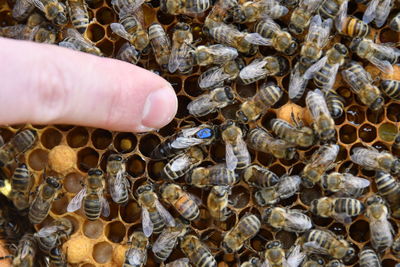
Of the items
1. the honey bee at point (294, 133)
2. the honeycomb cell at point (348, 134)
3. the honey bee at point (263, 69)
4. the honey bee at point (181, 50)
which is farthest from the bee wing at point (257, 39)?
the honeycomb cell at point (348, 134)

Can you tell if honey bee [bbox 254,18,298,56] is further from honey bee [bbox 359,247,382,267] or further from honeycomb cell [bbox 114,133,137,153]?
honey bee [bbox 359,247,382,267]

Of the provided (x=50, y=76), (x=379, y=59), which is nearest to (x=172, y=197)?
(x=50, y=76)

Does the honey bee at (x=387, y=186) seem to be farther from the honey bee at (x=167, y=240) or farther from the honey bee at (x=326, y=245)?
the honey bee at (x=167, y=240)

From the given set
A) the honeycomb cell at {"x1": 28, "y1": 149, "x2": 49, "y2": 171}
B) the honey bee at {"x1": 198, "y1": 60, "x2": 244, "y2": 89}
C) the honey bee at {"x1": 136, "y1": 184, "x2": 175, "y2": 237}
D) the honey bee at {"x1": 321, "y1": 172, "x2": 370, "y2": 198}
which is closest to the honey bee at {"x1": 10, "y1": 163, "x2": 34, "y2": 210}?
the honeycomb cell at {"x1": 28, "y1": 149, "x2": 49, "y2": 171}

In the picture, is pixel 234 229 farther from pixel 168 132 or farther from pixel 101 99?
pixel 101 99

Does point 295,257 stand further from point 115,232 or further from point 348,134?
point 115,232

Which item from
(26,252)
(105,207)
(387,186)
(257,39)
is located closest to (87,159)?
(105,207)

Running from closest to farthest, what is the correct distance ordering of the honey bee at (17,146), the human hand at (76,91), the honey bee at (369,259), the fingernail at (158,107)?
the human hand at (76,91)
the fingernail at (158,107)
the honey bee at (369,259)
the honey bee at (17,146)

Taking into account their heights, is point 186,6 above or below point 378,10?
below
